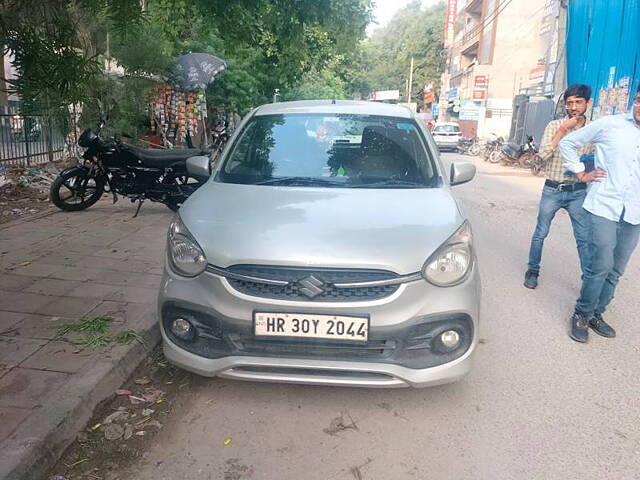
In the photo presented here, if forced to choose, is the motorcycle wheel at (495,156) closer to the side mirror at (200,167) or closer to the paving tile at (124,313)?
the side mirror at (200,167)

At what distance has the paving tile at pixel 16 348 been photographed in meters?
3.26

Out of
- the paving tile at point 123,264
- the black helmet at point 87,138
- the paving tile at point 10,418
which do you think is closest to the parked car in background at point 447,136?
the black helmet at point 87,138

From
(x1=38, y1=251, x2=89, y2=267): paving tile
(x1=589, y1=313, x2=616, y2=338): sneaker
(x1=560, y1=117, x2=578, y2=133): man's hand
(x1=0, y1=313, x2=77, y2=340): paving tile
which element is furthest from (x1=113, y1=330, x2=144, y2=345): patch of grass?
(x1=560, y1=117, x2=578, y2=133): man's hand

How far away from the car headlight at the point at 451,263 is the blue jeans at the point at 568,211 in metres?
2.09

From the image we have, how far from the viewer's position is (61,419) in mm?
2637

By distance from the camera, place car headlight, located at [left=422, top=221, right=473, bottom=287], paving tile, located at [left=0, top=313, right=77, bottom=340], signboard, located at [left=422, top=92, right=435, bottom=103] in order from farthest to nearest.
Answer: signboard, located at [left=422, top=92, right=435, bottom=103] → paving tile, located at [left=0, top=313, right=77, bottom=340] → car headlight, located at [left=422, top=221, right=473, bottom=287]

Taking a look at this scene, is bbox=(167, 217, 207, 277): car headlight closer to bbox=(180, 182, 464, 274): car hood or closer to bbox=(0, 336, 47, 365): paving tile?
bbox=(180, 182, 464, 274): car hood

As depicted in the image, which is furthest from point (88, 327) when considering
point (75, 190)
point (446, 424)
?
point (75, 190)

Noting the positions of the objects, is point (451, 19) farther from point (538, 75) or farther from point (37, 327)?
point (37, 327)

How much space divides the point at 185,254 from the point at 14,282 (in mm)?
2522

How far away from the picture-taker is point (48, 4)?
321cm

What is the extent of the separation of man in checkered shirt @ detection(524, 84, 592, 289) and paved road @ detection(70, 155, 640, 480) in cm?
109

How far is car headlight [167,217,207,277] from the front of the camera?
287cm

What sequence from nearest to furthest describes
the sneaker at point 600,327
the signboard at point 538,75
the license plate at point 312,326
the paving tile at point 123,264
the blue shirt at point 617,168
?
the license plate at point 312,326, the blue shirt at point 617,168, the sneaker at point 600,327, the paving tile at point 123,264, the signboard at point 538,75
